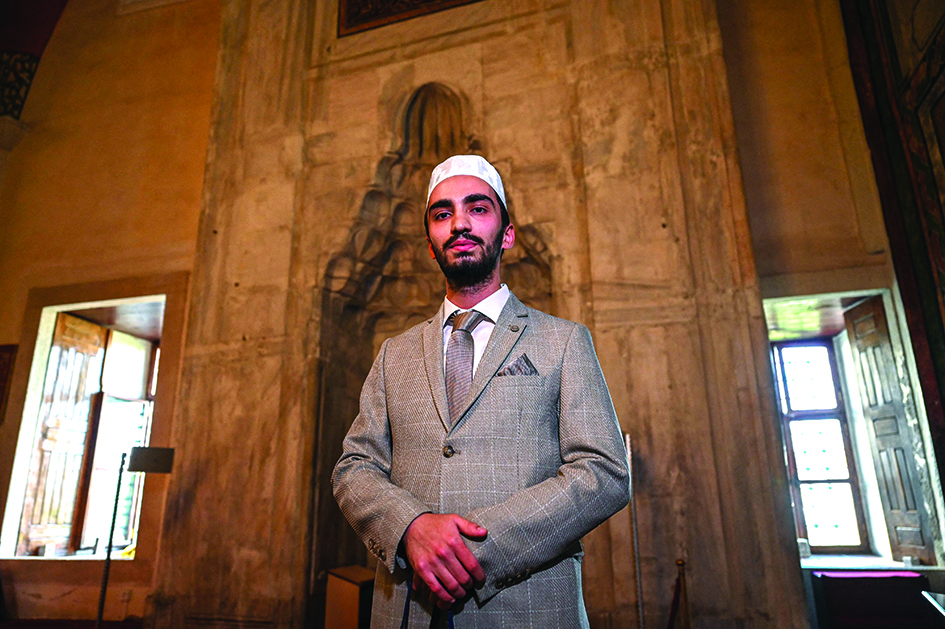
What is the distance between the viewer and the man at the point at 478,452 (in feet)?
3.94

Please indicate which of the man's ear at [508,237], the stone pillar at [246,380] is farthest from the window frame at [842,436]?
the man's ear at [508,237]

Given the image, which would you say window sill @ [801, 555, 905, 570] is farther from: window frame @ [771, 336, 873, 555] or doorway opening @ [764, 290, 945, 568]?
window frame @ [771, 336, 873, 555]

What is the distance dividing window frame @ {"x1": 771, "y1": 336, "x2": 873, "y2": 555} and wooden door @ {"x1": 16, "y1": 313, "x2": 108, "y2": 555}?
710 cm

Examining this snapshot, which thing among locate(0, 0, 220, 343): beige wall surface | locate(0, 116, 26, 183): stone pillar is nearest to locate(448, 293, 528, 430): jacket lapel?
locate(0, 0, 220, 343): beige wall surface

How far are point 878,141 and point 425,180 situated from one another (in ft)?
11.7

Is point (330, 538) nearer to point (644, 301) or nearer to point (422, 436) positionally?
point (644, 301)

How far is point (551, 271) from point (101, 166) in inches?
212

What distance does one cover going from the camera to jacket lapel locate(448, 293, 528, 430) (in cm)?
142

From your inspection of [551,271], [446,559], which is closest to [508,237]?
[446,559]

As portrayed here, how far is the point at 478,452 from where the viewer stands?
1364mm

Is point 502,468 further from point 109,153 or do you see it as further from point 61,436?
point 109,153

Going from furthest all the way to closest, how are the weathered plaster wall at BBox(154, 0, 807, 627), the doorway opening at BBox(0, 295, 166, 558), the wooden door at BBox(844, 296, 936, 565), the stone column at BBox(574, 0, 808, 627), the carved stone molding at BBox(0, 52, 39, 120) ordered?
the carved stone molding at BBox(0, 52, 39, 120)
the doorway opening at BBox(0, 295, 166, 558)
the wooden door at BBox(844, 296, 936, 565)
the weathered plaster wall at BBox(154, 0, 807, 627)
the stone column at BBox(574, 0, 808, 627)

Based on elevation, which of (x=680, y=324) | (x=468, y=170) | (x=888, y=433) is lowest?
(x=888, y=433)

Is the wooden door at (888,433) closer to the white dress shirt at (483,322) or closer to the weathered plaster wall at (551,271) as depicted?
the weathered plaster wall at (551,271)
